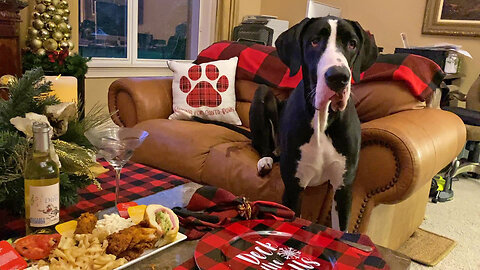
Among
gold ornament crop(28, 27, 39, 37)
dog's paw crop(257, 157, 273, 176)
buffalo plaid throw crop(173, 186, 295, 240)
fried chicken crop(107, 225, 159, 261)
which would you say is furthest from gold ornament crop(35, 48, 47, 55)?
fried chicken crop(107, 225, 159, 261)

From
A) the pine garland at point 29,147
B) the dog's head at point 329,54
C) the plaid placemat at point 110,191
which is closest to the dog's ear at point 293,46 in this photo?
the dog's head at point 329,54

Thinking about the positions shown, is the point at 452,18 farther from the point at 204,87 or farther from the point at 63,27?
the point at 63,27

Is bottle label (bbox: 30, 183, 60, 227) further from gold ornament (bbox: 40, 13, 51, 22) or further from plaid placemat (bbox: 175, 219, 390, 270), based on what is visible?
gold ornament (bbox: 40, 13, 51, 22)

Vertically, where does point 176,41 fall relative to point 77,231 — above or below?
above

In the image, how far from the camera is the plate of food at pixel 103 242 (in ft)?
2.55

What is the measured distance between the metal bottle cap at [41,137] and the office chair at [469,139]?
2.69 metres

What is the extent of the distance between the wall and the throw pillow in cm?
234

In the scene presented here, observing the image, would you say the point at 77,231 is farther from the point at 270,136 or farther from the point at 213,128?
the point at 213,128

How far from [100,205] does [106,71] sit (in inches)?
107

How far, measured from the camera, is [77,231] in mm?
880

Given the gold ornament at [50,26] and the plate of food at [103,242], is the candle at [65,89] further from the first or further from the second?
the gold ornament at [50,26]

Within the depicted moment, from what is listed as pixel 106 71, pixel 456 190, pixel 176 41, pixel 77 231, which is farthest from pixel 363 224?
pixel 176 41

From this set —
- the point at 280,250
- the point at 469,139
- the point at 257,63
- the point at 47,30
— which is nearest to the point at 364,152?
the point at 280,250

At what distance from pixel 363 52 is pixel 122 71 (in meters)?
2.78
